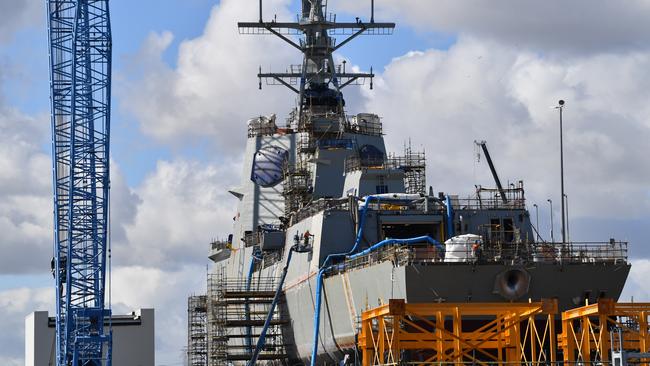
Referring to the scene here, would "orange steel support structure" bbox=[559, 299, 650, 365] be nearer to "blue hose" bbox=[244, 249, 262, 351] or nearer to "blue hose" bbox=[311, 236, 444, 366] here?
"blue hose" bbox=[311, 236, 444, 366]

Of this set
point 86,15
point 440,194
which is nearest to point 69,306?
point 86,15

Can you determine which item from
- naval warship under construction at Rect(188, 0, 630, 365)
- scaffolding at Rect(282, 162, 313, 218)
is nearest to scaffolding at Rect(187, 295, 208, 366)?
naval warship under construction at Rect(188, 0, 630, 365)

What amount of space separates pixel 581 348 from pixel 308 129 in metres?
26.0

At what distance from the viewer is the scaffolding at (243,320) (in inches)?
2473

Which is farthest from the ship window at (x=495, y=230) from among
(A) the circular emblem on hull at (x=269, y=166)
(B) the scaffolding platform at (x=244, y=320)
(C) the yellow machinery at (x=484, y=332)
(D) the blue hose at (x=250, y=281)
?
(A) the circular emblem on hull at (x=269, y=166)

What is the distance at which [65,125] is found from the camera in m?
68.7

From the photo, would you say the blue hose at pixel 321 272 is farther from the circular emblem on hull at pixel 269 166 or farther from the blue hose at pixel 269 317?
the circular emblem on hull at pixel 269 166

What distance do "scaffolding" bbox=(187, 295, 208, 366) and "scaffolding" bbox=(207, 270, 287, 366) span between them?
641 cm

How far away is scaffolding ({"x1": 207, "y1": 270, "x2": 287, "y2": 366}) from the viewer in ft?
206

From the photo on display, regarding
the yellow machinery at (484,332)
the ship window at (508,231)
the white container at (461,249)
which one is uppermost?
the ship window at (508,231)

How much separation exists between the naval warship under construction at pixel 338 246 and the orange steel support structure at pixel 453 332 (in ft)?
5.63

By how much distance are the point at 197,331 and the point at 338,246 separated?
21.2 metres

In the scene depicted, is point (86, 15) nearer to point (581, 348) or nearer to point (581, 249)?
point (581, 249)

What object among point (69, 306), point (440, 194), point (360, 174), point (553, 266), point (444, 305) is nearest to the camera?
point (444, 305)
